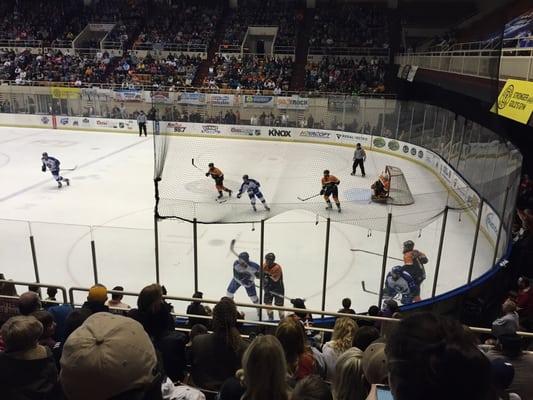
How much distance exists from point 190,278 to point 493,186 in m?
4.95

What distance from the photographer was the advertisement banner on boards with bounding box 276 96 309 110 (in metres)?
18.4

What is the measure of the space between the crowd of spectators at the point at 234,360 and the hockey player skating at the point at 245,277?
1.82 metres

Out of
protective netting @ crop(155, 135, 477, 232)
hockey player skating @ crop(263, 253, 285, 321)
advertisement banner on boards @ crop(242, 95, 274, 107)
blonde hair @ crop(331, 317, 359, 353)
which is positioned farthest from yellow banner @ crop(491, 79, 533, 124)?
advertisement banner on boards @ crop(242, 95, 274, 107)

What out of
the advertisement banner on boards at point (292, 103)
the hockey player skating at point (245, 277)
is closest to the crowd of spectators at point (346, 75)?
the advertisement banner on boards at point (292, 103)

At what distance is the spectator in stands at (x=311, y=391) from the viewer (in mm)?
1898

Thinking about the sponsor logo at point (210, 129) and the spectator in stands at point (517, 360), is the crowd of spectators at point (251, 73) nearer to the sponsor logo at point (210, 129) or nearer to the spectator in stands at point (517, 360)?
the sponsor logo at point (210, 129)

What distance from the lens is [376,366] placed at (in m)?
1.94

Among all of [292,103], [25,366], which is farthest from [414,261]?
[292,103]

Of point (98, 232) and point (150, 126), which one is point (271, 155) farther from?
point (98, 232)

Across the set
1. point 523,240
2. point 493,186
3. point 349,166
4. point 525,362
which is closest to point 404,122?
point 349,166

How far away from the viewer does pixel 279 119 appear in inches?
750

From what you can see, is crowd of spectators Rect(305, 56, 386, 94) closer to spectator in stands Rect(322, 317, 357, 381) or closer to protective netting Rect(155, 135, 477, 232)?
protective netting Rect(155, 135, 477, 232)

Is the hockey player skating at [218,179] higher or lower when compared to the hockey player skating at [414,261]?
lower

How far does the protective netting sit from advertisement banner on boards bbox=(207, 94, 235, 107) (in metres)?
1.54
